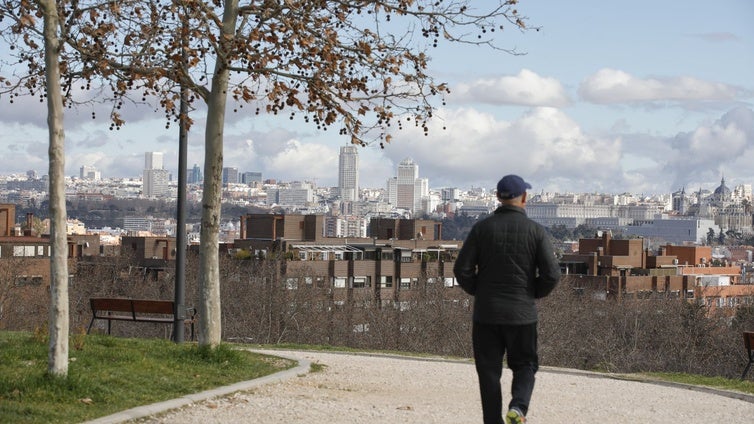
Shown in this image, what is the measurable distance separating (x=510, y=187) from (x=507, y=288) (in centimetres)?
82

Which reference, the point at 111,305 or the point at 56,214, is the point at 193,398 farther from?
the point at 111,305

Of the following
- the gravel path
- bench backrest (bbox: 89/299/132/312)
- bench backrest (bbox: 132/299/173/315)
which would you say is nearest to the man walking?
the gravel path

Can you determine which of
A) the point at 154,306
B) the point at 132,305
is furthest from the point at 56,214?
the point at 132,305

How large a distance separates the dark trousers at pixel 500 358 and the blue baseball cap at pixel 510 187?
1038 millimetres

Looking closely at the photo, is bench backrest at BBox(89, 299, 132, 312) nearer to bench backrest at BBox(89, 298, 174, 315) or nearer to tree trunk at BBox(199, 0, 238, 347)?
bench backrest at BBox(89, 298, 174, 315)

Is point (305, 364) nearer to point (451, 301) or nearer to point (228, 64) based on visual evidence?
point (228, 64)

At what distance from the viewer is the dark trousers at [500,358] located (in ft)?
32.6

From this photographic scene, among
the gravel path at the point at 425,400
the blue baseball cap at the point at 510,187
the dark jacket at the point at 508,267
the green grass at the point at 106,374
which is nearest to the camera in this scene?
the dark jacket at the point at 508,267

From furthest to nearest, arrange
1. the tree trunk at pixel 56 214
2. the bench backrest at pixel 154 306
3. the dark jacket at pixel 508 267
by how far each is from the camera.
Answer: the bench backrest at pixel 154 306 < the tree trunk at pixel 56 214 < the dark jacket at pixel 508 267

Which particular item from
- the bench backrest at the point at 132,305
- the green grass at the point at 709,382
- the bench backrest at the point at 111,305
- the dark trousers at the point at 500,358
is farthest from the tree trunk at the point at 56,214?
the bench backrest at the point at 111,305

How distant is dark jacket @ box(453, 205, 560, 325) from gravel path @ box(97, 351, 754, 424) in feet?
8.09

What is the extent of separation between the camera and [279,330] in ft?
201

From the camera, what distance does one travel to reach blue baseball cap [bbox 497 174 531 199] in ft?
33.3

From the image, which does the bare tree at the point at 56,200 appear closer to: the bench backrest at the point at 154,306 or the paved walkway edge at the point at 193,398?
the paved walkway edge at the point at 193,398
